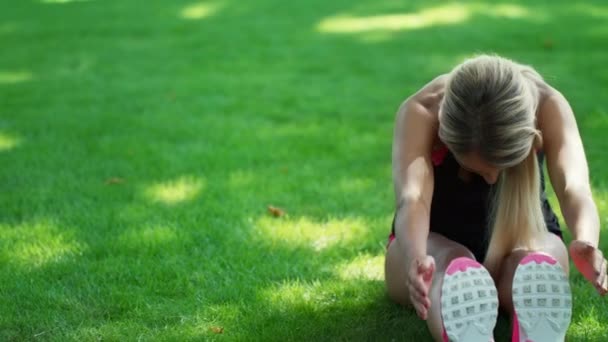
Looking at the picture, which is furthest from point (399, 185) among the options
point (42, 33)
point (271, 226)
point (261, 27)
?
point (42, 33)

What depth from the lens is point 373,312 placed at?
124 inches

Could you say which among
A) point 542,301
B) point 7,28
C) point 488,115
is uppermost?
point 488,115

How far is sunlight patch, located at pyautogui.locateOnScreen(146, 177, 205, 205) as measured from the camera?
4352mm

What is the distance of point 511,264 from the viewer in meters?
2.94

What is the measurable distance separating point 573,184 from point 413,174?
0.47 meters

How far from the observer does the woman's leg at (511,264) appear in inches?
115

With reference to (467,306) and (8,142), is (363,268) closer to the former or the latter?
(467,306)

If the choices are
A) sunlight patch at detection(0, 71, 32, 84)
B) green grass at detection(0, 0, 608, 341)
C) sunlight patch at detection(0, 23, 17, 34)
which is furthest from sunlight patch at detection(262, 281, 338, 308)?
sunlight patch at detection(0, 23, 17, 34)

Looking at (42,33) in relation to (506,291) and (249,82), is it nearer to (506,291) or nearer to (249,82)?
(249,82)

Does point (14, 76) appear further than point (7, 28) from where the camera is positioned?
No

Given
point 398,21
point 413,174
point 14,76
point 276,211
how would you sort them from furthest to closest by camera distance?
point 398,21 → point 14,76 → point 276,211 → point 413,174

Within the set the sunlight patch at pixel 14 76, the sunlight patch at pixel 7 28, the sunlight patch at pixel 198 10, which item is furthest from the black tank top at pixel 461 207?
the sunlight patch at pixel 7 28

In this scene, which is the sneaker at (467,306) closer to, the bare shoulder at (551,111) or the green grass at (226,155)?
the green grass at (226,155)

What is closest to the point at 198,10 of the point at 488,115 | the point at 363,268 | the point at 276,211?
the point at 276,211
